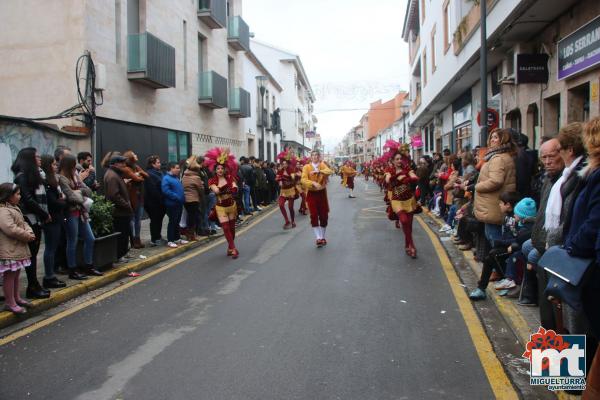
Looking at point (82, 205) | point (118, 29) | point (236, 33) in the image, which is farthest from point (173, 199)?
point (236, 33)

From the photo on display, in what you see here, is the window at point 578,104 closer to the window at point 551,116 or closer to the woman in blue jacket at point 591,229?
the window at point 551,116

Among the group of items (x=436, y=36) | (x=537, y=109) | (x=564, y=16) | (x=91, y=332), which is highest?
(x=436, y=36)

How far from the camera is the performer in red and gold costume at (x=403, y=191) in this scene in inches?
369

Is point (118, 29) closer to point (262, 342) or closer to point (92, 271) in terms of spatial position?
point (92, 271)

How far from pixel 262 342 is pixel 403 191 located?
526 centimetres

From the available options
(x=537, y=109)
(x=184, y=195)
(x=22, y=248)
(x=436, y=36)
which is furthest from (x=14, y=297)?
(x=436, y=36)

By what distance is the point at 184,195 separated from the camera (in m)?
11.1

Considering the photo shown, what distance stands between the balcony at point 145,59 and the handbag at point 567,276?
12867 millimetres

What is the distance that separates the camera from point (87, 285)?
23.6ft

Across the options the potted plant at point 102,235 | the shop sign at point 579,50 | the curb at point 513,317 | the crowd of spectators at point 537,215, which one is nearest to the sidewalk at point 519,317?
the curb at point 513,317

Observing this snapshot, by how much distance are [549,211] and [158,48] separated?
43.6ft

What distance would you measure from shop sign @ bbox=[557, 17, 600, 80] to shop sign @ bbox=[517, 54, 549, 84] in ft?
2.61

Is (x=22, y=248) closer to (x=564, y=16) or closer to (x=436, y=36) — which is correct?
(x=564, y=16)

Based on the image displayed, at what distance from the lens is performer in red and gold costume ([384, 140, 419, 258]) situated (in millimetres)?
9367
